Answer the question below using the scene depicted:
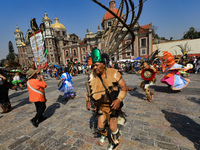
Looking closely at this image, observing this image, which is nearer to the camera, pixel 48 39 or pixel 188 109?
pixel 188 109

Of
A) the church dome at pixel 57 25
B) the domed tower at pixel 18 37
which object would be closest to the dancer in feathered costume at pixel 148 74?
the church dome at pixel 57 25

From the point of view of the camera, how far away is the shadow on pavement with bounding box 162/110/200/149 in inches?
88.8

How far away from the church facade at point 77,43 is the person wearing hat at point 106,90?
16.4 m

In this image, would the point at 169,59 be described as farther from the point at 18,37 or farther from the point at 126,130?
the point at 18,37

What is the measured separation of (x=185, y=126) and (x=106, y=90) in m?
2.44

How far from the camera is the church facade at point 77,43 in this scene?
30.7m

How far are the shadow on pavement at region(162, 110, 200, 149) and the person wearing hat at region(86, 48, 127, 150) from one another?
5.45 feet

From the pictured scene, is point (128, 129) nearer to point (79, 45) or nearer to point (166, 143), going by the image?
point (166, 143)

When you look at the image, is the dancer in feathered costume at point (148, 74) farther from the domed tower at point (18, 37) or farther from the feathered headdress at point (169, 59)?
the domed tower at point (18, 37)

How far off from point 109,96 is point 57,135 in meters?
1.89

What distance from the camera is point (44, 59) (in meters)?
3.89

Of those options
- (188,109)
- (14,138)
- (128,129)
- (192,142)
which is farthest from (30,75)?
(188,109)

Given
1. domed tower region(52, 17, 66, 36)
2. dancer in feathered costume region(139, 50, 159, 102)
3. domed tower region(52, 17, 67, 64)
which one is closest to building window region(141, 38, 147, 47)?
dancer in feathered costume region(139, 50, 159, 102)

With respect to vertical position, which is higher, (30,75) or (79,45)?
(79,45)
